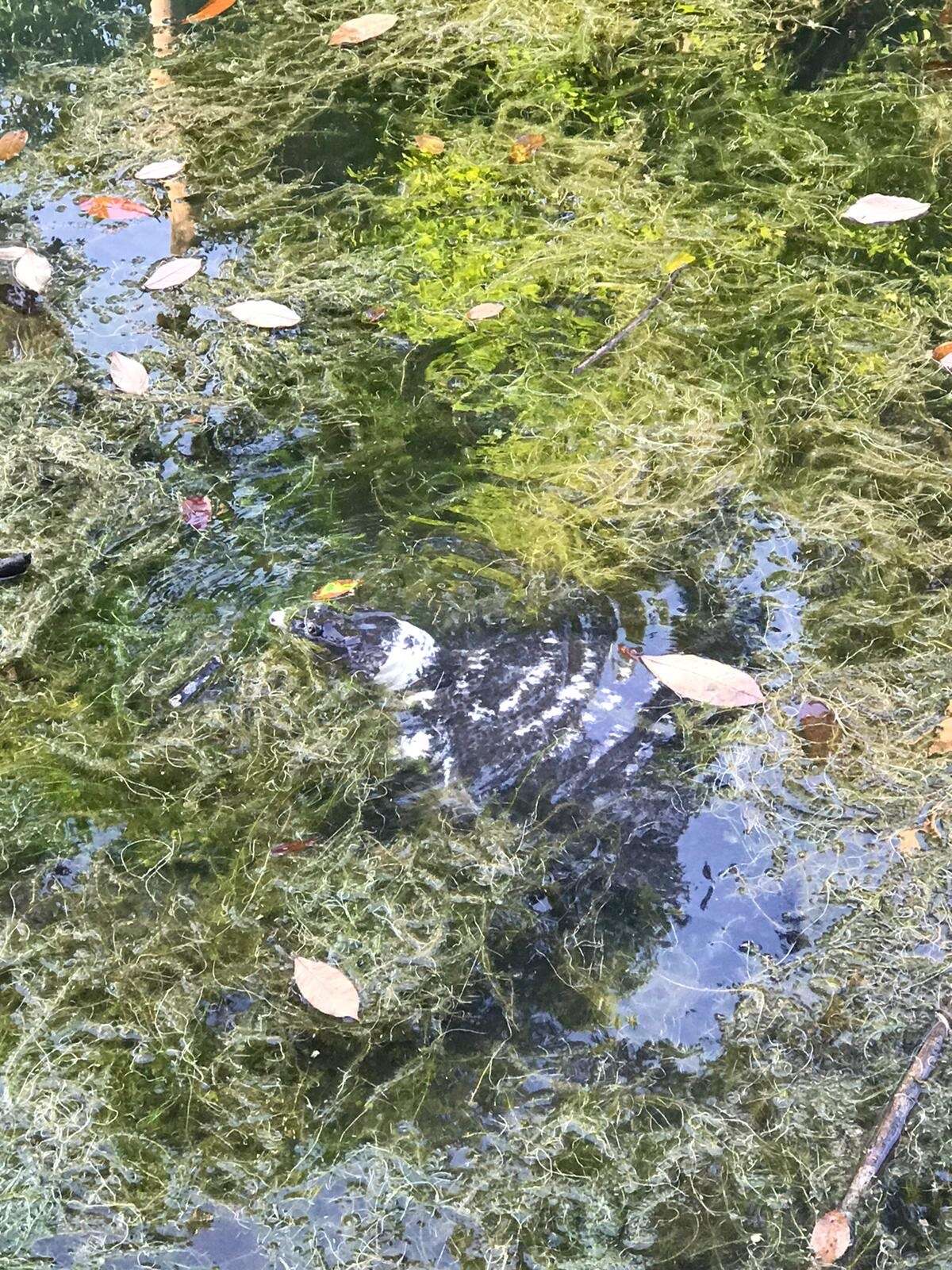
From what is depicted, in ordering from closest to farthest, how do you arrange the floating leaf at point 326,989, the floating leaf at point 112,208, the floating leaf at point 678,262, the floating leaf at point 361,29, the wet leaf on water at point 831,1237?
the wet leaf on water at point 831,1237 < the floating leaf at point 326,989 < the floating leaf at point 678,262 < the floating leaf at point 112,208 < the floating leaf at point 361,29

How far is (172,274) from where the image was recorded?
3332 millimetres

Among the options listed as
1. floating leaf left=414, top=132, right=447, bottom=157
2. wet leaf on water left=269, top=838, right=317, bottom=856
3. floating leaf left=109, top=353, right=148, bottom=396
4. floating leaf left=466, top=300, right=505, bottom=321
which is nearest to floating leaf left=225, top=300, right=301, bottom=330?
floating leaf left=109, top=353, right=148, bottom=396

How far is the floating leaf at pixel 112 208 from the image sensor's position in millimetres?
3564

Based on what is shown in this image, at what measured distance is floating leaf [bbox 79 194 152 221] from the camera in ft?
11.7

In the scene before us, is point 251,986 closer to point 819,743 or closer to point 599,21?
point 819,743

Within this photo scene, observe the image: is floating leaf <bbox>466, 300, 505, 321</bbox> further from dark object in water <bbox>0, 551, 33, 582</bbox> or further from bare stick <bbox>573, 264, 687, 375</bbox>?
dark object in water <bbox>0, 551, 33, 582</bbox>

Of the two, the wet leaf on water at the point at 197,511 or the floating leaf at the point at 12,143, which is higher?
the floating leaf at the point at 12,143

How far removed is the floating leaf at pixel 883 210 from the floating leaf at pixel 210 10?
2692mm

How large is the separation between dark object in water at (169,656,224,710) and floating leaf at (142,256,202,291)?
4.88 feet

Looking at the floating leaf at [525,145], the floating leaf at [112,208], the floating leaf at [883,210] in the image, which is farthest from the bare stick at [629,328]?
the floating leaf at [112,208]

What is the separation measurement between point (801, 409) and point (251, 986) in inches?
78.4

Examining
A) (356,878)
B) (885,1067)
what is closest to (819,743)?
(885,1067)

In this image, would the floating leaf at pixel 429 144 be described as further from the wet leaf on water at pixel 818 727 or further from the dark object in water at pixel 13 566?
the wet leaf on water at pixel 818 727

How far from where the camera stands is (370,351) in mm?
3104
